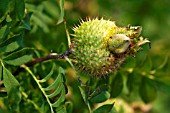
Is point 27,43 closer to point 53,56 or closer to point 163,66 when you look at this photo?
point 53,56

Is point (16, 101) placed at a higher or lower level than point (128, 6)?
lower

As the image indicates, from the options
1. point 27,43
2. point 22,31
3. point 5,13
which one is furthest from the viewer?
point 27,43

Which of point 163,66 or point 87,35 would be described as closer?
point 87,35

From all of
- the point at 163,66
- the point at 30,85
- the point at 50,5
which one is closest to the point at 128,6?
the point at 50,5

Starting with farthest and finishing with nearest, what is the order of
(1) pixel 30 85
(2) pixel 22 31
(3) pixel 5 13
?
(1) pixel 30 85
(2) pixel 22 31
(3) pixel 5 13
